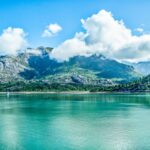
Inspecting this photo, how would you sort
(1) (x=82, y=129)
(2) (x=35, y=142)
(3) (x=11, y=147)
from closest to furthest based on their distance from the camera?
(3) (x=11, y=147) → (2) (x=35, y=142) → (1) (x=82, y=129)

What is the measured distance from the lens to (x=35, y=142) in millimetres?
64125

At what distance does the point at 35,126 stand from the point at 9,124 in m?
8.92

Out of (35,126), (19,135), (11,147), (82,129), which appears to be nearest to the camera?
(11,147)

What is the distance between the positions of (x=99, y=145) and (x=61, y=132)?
1618 centimetres

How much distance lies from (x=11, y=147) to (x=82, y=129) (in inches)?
934

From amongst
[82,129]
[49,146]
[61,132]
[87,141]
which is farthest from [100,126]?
[49,146]

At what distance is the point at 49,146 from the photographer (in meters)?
60.6

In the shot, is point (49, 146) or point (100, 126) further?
point (100, 126)

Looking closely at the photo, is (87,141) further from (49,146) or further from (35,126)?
(35,126)

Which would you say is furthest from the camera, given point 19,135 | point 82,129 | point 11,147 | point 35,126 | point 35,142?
point 35,126

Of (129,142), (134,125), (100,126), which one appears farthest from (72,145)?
(134,125)

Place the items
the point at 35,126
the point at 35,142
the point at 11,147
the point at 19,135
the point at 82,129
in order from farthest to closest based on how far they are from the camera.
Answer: the point at 35,126 < the point at 82,129 < the point at 19,135 < the point at 35,142 < the point at 11,147

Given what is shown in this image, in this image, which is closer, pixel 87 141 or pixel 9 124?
pixel 87 141

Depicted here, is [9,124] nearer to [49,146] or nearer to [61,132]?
[61,132]
